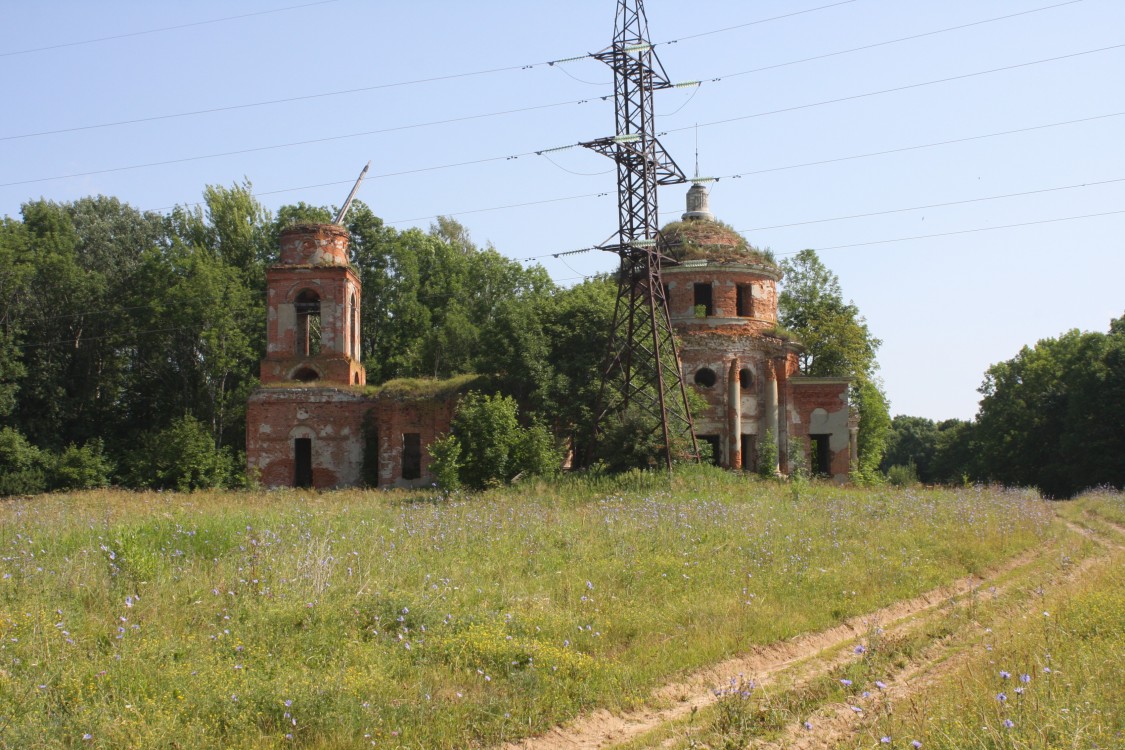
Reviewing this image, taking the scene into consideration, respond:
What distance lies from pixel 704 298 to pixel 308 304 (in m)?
13.8

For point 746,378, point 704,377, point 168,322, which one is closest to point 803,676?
point 704,377

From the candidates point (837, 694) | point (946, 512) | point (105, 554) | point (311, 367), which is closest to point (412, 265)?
point (311, 367)

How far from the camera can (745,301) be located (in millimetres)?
29703

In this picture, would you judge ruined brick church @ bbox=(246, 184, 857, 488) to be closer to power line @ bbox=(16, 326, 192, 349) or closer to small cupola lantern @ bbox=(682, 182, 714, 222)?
small cupola lantern @ bbox=(682, 182, 714, 222)

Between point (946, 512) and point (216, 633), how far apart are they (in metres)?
13.1

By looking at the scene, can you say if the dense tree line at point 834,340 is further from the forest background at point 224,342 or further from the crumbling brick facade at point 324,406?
the crumbling brick facade at point 324,406

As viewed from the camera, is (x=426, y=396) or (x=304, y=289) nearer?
(x=426, y=396)

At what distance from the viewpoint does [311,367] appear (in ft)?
98.2

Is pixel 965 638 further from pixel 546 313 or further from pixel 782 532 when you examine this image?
pixel 546 313

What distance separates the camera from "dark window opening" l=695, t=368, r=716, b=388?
28.4 m

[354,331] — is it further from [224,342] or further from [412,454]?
[224,342]

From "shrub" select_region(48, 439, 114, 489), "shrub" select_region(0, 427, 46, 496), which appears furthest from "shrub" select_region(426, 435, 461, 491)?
"shrub" select_region(0, 427, 46, 496)

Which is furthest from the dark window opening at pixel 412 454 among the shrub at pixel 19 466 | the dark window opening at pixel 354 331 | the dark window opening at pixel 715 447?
the shrub at pixel 19 466

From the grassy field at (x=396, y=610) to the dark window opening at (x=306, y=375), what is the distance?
51.4 feet
